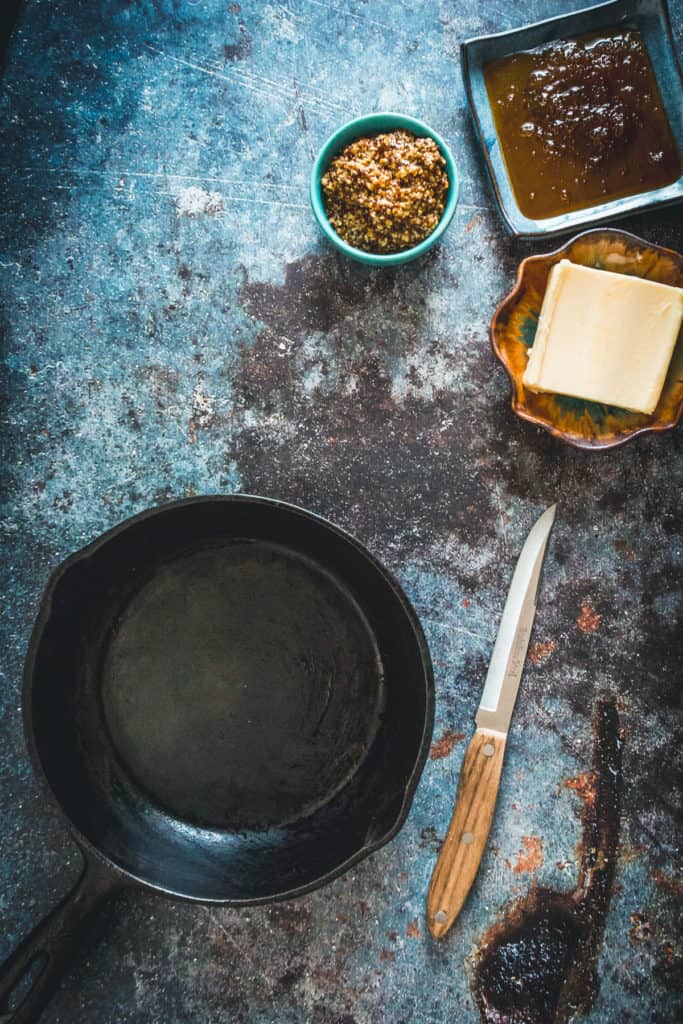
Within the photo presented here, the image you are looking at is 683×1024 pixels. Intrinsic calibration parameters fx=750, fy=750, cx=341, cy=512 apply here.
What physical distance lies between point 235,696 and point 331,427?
1.78ft

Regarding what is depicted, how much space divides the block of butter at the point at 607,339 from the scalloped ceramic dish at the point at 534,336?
0.11 feet

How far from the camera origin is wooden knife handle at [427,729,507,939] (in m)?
1.39

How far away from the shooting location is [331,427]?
1.45 m

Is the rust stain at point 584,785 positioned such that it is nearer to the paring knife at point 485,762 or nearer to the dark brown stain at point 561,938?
the dark brown stain at point 561,938

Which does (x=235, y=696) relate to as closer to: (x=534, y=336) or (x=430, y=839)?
(x=430, y=839)

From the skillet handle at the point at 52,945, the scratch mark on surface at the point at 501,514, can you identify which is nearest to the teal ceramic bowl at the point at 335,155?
the scratch mark on surface at the point at 501,514

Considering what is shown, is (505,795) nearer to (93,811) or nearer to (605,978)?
(605,978)

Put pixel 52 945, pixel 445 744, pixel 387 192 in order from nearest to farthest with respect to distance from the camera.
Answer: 1. pixel 52 945
2. pixel 387 192
3. pixel 445 744

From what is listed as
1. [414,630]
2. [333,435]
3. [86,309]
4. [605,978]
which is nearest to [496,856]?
[605,978]

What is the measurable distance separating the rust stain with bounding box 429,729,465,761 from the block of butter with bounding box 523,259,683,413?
666 mm

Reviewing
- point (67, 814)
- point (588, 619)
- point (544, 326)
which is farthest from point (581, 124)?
point (67, 814)

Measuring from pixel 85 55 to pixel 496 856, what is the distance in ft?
5.66

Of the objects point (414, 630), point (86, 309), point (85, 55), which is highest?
point (85, 55)

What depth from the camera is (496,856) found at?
143 centimetres
